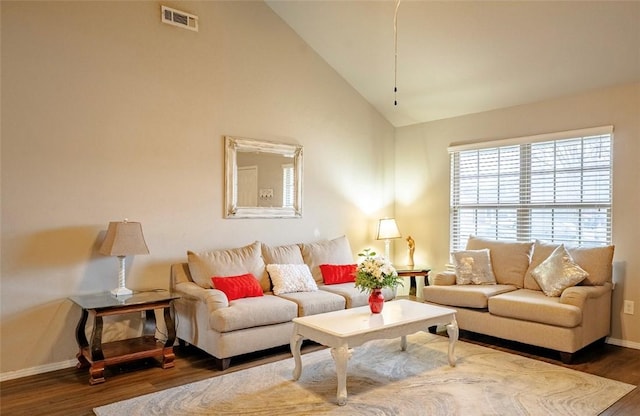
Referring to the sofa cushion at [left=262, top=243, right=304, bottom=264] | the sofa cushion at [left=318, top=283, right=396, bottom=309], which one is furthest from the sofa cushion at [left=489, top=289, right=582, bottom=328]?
the sofa cushion at [left=262, top=243, right=304, bottom=264]

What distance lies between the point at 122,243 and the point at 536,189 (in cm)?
415

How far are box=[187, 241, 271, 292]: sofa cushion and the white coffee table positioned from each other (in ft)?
3.64

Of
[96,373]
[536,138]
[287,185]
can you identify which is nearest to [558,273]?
[536,138]

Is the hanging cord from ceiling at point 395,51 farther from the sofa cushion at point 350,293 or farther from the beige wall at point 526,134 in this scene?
the sofa cushion at point 350,293

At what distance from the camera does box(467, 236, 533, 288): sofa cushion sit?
15.4 feet

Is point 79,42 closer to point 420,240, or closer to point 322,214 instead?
point 322,214

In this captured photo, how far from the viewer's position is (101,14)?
3914 millimetres

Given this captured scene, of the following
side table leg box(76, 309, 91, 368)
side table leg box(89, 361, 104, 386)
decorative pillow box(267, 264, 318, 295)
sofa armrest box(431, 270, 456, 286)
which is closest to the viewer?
side table leg box(89, 361, 104, 386)

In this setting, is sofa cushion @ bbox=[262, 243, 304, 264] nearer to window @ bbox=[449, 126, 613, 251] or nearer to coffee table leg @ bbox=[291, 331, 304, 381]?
coffee table leg @ bbox=[291, 331, 304, 381]

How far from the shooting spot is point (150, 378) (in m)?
3.48

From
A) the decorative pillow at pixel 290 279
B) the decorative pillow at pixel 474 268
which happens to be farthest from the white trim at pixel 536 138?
the decorative pillow at pixel 290 279

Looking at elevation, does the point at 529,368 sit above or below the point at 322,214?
below

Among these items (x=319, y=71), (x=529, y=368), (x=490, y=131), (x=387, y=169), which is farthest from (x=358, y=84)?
(x=529, y=368)

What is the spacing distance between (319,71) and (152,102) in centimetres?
214
